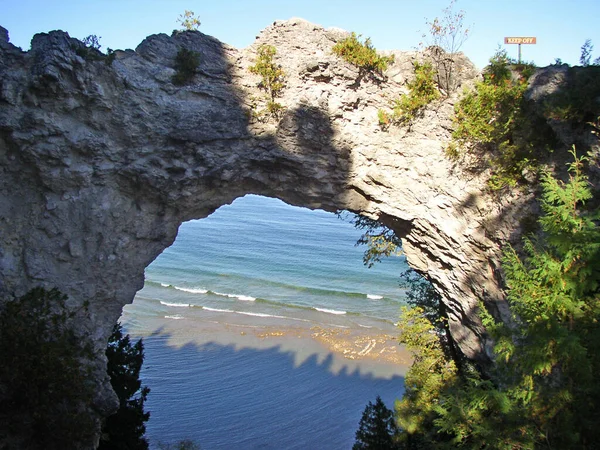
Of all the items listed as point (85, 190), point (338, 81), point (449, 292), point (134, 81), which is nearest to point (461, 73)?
point (338, 81)

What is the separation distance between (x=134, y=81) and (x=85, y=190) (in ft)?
8.61

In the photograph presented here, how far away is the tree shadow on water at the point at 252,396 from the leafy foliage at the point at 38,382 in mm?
6987

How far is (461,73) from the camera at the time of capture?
10.5 m

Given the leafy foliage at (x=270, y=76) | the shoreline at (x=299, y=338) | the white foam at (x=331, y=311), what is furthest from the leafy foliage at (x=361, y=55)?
the white foam at (x=331, y=311)

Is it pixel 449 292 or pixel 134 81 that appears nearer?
pixel 134 81

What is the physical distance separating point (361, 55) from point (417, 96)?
1.61 meters

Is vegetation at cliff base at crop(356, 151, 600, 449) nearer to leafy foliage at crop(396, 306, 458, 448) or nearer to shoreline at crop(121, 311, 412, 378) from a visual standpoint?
leafy foliage at crop(396, 306, 458, 448)

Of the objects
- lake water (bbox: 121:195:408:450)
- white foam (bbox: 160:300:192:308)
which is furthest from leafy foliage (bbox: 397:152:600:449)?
white foam (bbox: 160:300:192:308)

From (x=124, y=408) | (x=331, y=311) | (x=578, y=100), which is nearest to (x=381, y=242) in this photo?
(x=578, y=100)

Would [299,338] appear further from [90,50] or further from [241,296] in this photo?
[90,50]

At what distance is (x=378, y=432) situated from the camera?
12188 mm

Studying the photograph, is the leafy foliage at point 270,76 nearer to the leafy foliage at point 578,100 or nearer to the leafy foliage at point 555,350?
the leafy foliage at point 578,100

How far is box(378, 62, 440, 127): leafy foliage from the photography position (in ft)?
34.7

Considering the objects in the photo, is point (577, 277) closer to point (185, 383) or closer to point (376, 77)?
point (376, 77)
